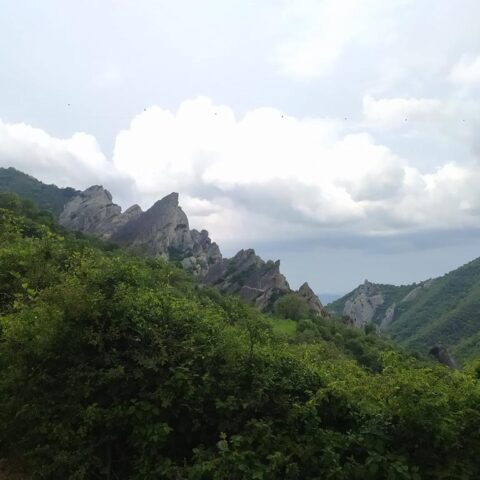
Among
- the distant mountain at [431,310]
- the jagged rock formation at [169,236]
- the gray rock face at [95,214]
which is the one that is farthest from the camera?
the gray rock face at [95,214]

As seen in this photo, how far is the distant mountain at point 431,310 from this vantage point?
11556 cm

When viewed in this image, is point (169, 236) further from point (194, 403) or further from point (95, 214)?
point (194, 403)

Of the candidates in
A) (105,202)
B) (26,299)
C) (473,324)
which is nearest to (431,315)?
(473,324)

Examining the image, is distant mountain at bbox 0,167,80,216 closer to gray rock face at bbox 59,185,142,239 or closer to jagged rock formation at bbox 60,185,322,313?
gray rock face at bbox 59,185,142,239

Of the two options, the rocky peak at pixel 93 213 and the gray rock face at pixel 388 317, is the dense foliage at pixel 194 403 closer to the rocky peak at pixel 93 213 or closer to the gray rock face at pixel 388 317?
the rocky peak at pixel 93 213

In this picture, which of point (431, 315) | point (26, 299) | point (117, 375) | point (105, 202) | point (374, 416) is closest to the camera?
point (374, 416)

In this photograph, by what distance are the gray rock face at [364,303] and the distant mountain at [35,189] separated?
10359cm

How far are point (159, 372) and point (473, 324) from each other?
403 feet

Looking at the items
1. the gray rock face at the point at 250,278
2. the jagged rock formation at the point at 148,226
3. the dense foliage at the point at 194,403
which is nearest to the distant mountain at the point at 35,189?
the jagged rock formation at the point at 148,226

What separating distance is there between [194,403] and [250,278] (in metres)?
120

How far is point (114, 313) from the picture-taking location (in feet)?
27.7

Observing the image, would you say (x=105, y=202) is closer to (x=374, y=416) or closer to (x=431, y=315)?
(x=431, y=315)

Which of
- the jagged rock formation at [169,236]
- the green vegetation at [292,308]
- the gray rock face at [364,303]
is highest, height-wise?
the jagged rock formation at [169,236]

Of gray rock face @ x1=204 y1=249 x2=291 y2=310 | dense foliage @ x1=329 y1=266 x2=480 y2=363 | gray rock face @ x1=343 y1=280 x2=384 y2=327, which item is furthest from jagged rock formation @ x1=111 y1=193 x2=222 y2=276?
gray rock face @ x1=343 y1=280 x2=384 y2=327
